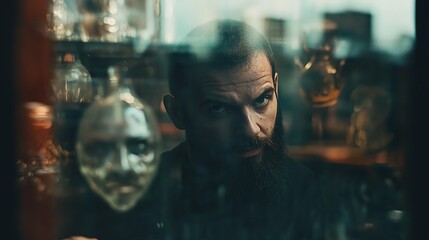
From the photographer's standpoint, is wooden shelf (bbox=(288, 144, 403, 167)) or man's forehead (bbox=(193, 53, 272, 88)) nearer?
man's forehead (bbox=(193, 53, 272, 88))

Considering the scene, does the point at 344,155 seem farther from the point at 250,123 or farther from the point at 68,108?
the point at 68,108

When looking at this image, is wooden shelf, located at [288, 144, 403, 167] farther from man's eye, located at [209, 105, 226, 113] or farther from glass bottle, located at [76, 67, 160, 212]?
glass bottle, located at [76, 67, 160, 212]

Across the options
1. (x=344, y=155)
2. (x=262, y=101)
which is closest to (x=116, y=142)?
(x=262, y=101)

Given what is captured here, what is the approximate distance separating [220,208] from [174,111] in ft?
1.01

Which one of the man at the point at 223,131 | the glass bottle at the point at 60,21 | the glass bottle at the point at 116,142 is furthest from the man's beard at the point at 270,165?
the glass bottle at the point at 60,21

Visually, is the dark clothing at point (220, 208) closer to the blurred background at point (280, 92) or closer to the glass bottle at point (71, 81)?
the blurred background at point (280, 92)

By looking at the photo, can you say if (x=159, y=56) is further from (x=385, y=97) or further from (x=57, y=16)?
(x=385, y=97)

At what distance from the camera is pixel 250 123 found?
2244mm

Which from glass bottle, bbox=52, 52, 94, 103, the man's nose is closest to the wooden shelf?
the man's nose

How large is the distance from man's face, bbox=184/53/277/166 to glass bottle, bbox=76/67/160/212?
13 centimetres

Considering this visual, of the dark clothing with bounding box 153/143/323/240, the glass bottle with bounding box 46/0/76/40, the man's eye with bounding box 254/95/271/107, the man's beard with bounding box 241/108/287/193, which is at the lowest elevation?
the dark clothing with bounding box 153/143/323/240

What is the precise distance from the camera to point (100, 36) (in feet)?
7.28

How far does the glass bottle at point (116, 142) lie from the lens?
219cm

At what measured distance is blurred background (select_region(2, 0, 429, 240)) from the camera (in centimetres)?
211
